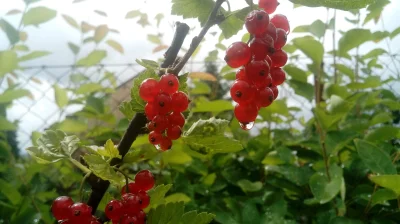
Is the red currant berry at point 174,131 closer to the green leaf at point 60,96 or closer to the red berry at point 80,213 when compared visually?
the red berry at point 80,213

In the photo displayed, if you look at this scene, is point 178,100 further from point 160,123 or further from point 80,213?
point 80,213

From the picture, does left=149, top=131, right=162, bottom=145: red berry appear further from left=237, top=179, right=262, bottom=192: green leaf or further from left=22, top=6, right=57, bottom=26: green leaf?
left=22, top=6, right=57, bottom=26: green leaf

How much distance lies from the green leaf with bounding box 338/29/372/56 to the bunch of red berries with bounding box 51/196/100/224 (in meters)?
1.06

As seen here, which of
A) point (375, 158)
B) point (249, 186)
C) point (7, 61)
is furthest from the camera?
point (7, 61)

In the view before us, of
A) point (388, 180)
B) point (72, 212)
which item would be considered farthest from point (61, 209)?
point (388, 180)

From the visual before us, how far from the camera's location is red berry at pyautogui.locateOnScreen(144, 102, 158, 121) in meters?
0.49

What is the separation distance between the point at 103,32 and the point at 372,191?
1380 millimetres

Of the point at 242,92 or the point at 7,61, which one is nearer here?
the point at 242,92

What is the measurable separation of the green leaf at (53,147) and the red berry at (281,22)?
1.02 feet

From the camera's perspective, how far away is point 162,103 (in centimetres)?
48

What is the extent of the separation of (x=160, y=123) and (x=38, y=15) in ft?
3.58

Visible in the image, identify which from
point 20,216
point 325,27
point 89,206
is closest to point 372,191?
point 325,27

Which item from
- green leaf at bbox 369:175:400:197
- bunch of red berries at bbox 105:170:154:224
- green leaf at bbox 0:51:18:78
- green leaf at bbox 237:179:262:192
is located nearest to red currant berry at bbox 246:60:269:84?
bunch of red berries at bbox 105:170:154:224

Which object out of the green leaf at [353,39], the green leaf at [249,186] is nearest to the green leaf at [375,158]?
the green leaf at [249,186]
